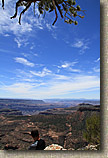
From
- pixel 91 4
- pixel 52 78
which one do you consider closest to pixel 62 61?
pixel 52 78

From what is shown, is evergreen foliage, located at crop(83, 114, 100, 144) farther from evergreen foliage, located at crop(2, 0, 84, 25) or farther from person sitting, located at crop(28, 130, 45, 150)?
evergreen foliage, located at crop(2, 0, 84, 25)

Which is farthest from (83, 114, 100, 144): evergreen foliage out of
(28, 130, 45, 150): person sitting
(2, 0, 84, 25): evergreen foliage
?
(2, 0, 84, 25): evergreen foliage

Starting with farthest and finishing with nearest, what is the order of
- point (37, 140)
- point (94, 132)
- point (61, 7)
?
1. point (94, 132)
2. point (61, 7)
3. point (37, 140)

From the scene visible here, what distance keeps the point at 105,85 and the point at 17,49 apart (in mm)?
2788

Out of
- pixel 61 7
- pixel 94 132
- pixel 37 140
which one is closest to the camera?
pixel 37 140

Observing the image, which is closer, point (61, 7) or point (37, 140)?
point (37, 140)

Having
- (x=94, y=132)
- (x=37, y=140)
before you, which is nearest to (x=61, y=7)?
(x=37, y=140)

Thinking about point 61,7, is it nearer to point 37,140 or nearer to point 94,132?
point 37,140

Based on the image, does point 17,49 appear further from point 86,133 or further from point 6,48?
point 86,133

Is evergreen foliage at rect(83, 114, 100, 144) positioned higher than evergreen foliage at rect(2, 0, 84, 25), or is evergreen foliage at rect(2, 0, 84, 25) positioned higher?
evergreen foliage at rect(2, 0, 84, 25)

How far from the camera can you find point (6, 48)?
3.62 m

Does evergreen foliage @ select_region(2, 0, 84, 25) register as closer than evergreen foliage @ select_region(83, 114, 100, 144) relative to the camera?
Yes

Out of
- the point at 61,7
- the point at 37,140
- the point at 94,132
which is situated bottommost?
the point at 94,132

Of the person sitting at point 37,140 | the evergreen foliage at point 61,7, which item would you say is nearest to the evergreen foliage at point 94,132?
the person sitting at point 37,140
